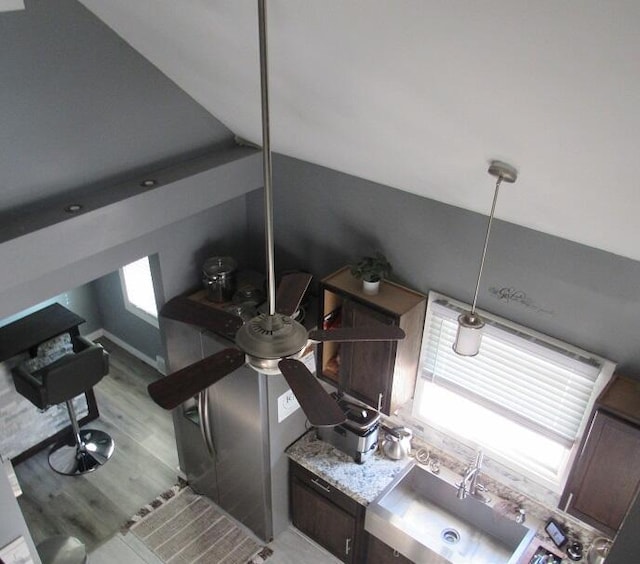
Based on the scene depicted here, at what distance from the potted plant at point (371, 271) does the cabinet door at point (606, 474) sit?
136cm

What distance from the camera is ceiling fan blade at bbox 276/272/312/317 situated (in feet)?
7.57

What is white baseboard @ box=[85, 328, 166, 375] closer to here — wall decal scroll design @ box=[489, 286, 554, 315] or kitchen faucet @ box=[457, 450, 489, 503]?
kitchen faucet @ box=[457, 450, 489, 503]

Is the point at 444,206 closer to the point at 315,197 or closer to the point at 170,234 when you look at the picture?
the point at 315,197

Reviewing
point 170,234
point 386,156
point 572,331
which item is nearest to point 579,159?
point 386,156

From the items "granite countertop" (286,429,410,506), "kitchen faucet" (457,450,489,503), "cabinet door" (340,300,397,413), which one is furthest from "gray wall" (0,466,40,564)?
"kitchen faucet" (457,450,489,503)

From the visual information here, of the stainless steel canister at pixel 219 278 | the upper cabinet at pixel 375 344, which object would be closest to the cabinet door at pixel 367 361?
the upper cabinet at pixel 375 344

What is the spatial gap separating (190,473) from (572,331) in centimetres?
322

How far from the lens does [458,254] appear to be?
11.0 feet

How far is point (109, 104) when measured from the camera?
3164mm

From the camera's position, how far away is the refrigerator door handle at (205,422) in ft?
13.5

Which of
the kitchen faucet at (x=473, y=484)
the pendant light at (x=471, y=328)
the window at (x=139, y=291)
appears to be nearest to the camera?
the pendant light at (x=471, y=328)

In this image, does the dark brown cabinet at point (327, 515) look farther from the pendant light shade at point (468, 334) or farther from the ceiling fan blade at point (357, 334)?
the ceiling fan blade at point (357, 334)

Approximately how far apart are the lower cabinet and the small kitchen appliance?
272 millimetres

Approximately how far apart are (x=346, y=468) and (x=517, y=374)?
1342 millimetres
